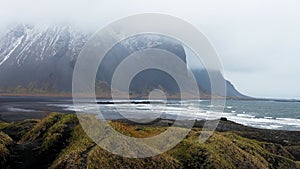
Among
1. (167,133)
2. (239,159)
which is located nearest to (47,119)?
(167,133)

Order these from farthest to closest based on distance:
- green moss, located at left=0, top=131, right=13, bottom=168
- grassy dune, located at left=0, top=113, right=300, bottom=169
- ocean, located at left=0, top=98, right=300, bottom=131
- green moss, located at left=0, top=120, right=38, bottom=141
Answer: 1. ocean, located at left=0, top=98, right=300, bottom=131
2. green moss, located at left=0, top=120, right=38, bottom=141
3. green moss, located at left=0, top=131, right=13, bottom=168
4. grassy dune, located at left=0, top=113, right=300, bottom=169

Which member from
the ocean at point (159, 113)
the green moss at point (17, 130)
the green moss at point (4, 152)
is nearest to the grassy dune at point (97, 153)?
the green moss at point (4, 152)

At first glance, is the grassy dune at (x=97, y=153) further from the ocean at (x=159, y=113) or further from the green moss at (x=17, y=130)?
the ocean at (x=159, y=113)

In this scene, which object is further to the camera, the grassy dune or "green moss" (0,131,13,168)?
"green moss" (0,131,13,168)

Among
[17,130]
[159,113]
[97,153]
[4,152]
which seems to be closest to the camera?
[97,153]

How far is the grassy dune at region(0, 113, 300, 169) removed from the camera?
34.0 feet

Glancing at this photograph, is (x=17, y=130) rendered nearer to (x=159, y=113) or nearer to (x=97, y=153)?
(x=97, y=153)

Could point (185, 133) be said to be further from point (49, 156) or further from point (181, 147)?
point (49, 156)

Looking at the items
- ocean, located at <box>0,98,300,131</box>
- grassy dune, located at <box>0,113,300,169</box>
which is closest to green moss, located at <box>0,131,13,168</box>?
grassy dune, located at <box>0,113,300,169</box>

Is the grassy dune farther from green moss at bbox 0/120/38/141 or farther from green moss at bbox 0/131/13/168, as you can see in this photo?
green moss at bbox 0/120/38/141

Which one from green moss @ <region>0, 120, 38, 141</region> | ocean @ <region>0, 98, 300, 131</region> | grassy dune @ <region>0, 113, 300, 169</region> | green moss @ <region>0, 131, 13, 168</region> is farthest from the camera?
ocean @ <region>0, 98, 300, 131</region>

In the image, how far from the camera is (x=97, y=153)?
10.3m

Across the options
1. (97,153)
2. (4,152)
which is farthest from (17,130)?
(97,153)

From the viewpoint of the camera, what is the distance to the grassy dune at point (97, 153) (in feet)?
34.0
